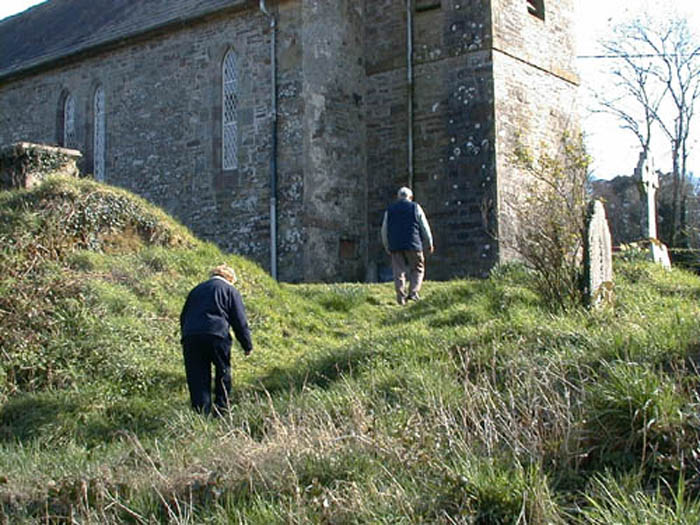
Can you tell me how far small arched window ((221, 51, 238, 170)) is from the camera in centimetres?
2077

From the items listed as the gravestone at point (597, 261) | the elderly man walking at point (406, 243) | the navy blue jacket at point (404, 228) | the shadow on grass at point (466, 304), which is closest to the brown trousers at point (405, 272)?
the elderly man walking at point (406, 243)

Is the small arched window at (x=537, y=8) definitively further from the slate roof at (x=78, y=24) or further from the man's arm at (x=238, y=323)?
the man's arm at (x=238, y=323)

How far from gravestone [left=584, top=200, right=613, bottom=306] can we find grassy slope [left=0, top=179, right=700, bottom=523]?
0.98ft

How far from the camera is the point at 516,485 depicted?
5648 mm

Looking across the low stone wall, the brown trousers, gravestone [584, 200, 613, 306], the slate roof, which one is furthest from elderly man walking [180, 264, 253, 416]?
the slate roof

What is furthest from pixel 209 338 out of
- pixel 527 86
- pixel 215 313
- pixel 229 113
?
pixel 527 86

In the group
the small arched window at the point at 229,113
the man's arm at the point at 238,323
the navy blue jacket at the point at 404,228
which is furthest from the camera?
the small arched window at the point at 229,113

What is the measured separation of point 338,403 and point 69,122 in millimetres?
19324

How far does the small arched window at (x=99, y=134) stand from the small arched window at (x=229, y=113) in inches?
169

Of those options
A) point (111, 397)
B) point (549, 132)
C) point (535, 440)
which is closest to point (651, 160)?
point (549, 132)

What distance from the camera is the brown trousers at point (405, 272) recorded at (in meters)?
14.6

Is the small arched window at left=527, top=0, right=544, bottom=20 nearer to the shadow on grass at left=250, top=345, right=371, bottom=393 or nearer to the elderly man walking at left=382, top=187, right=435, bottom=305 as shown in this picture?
the elderly man walking at left=382, top=187, right=435, bottom=305

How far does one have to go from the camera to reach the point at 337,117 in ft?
66.8

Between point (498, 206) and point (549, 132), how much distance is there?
3.12m
